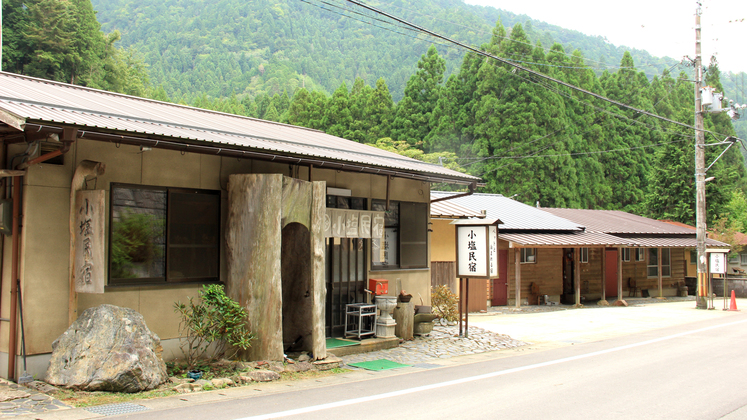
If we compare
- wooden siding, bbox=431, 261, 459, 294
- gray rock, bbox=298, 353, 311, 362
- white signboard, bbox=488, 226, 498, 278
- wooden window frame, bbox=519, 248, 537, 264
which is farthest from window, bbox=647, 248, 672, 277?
gray rock, bbox=298, 353, 311, 362

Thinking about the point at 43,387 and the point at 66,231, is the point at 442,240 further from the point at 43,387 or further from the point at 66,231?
the point at 43,387

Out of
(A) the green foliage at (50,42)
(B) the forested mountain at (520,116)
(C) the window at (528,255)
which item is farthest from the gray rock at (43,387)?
(A) the green foliage at (50,42)

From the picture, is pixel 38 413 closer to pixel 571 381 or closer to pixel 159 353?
pixel 159 353

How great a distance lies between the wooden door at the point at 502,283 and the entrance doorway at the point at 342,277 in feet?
34.6

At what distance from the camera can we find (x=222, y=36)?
130m

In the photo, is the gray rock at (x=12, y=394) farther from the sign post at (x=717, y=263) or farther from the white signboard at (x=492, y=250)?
the sign post at (x=717, y=263)

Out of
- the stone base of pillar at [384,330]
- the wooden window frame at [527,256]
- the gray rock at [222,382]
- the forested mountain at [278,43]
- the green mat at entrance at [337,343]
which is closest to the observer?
the gray rock at [222,382]

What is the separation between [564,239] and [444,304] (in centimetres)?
792

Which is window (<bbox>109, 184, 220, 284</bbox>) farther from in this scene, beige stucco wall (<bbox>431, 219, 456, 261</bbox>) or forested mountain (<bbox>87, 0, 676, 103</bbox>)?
forested mountain (<bbox>87, 0, 676, 103</bbox>)

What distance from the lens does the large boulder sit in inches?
293

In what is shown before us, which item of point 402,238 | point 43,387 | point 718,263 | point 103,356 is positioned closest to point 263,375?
point 103,356

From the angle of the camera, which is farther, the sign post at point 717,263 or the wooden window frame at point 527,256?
the wooden window frame at point 527,256

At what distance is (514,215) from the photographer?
2397 centimetres

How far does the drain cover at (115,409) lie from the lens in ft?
21.9
